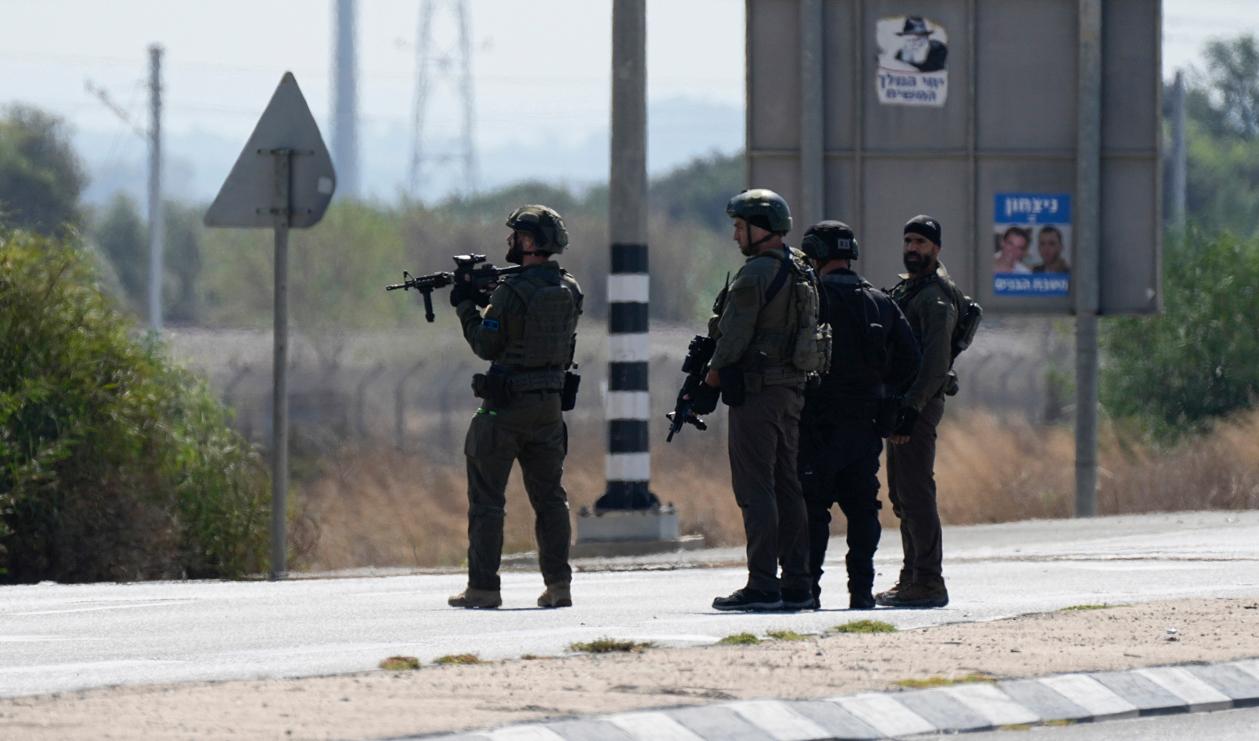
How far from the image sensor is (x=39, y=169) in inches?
3236

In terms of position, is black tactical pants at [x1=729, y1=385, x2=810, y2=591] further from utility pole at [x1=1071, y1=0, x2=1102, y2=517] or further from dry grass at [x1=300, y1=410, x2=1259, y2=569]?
utility pole at [x1=1071, y1=0, x2=1102, y2=517]

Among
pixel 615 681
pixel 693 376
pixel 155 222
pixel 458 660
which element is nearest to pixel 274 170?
pixel 693 376

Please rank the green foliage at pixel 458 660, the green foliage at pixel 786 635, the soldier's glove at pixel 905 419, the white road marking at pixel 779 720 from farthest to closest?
the soldier's glove at pixel 905 419 < the green foliage at pixel 786 635 < the green foliage at pixel 458 660 < the white road marking at pixel 779 720

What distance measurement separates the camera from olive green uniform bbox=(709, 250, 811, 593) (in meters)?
11.5

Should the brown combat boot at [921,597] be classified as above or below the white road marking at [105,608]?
above

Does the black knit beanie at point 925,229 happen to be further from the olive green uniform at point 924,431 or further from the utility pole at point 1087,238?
the utility pole at point 1087,238

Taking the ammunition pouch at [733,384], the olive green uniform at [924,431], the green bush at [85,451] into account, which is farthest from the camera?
the green bush at [85,451]

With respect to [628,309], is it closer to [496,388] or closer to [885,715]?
[496,388]

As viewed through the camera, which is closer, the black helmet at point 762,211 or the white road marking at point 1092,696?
the white road marking at point 1092,696

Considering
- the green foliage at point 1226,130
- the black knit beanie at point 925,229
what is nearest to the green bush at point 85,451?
the black knit beanie at point 925,229

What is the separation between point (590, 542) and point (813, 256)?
5654mm

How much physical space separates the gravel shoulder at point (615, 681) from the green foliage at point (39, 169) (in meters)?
69.3

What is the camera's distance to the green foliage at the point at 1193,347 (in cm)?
2891

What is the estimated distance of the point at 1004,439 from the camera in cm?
2927
